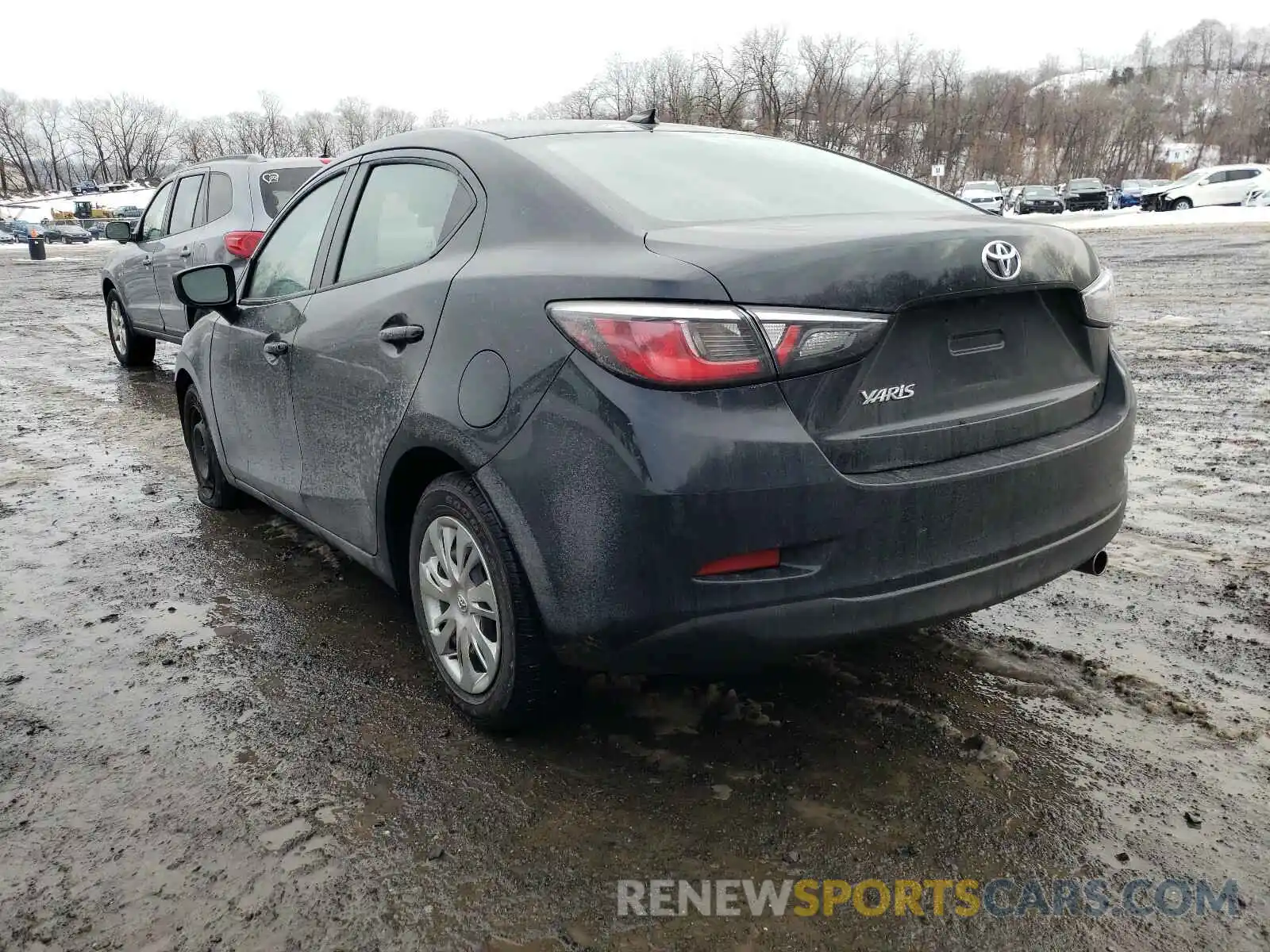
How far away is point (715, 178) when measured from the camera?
2.99 metres

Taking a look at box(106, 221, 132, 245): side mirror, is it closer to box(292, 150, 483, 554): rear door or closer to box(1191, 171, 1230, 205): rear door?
box(292, 150, 483, 554): rear door

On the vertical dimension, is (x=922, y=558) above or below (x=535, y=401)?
below

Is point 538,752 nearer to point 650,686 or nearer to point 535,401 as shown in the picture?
point 650,686

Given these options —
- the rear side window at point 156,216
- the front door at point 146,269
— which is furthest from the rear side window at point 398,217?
the rear side window at point 156,216

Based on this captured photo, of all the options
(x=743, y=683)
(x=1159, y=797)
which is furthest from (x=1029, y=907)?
(x=743, y=683)

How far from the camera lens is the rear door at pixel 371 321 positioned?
2861 mm

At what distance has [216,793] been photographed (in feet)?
→ 8.59

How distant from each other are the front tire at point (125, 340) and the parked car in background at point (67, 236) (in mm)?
48643

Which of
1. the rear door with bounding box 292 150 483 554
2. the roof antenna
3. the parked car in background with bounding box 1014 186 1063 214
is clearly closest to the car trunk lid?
the rear door with bounding box 292 150 483 554

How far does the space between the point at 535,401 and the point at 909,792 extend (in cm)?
134

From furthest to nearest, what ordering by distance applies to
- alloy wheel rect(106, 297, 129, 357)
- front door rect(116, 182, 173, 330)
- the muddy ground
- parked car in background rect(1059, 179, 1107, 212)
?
parked car in background rect(1059, 179, 1107, 212) < alloy wheel rect(106, 297, 129, 357) < front door rect(116, 182, 173, 330) < the muddy ground

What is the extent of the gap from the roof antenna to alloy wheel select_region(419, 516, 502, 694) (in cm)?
165

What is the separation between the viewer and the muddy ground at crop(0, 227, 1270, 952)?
2.14m

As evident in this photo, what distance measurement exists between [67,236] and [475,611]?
194ft
